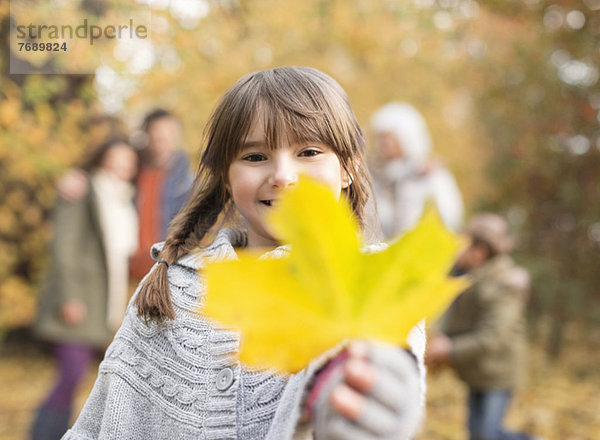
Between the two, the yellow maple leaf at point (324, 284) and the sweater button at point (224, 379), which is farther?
the sweater button at point (224, 379)

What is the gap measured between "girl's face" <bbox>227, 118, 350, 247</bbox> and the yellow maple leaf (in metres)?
0.54

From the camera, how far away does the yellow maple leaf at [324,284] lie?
62cm

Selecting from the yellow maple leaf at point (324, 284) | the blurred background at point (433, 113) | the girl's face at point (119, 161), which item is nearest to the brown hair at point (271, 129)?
the yellow maple leaf at point (324, 284)

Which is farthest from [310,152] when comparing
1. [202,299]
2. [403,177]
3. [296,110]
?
[403,177]

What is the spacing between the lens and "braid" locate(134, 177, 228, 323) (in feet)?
4.29

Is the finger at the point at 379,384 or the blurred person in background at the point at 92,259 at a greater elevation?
the blurred person in background at the point at 92,259

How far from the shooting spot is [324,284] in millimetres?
636

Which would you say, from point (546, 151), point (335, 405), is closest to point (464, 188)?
point (546, 151)

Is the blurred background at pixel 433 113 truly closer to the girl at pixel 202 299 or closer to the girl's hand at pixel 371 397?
the girl at pixel 202 299

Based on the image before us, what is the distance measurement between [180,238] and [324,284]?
0.87 metres

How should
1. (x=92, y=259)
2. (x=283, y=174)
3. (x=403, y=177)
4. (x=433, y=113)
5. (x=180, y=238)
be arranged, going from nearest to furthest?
(x=283, y=174) → (x=180, y=238) → (x=403, y=177) → (x=92, y=259) → (x=433, y=113)

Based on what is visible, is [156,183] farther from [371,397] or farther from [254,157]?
[371,397]


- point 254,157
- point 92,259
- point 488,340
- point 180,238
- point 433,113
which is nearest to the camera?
point 254,157

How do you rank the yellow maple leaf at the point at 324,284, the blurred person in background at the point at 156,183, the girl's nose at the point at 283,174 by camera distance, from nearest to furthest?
1. the yellow maple leaf at the point at 324,284
2. the girl's nose at the point at 283,174
3. the blurred person in background at the point at 156,183
